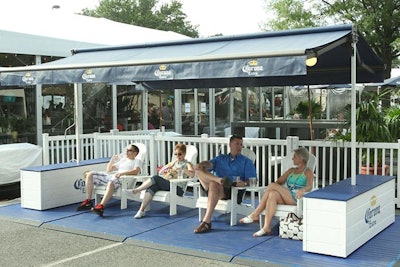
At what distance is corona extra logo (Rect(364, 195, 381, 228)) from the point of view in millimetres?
5621

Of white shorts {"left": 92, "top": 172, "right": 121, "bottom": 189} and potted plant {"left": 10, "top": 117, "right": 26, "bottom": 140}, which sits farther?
potted plant {"left": 10, "top": 117, "right": 26, "bottom": 140}

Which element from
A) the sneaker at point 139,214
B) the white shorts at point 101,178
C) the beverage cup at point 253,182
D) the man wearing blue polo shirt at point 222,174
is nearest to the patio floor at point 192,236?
the sneaker at point 139,214

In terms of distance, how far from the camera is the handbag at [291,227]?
576 cm

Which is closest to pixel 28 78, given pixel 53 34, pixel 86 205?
pixel 86 205

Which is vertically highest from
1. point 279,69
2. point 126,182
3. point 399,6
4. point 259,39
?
point 399,6

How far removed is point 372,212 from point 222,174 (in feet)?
6.50

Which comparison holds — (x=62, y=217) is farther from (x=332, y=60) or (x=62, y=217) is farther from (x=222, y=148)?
(x=332, y=60)

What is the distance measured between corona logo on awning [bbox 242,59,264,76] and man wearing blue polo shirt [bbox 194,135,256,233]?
150 cm

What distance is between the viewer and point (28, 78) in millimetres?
7582

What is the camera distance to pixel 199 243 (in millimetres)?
5770

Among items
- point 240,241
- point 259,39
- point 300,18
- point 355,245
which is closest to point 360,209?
point 355,245

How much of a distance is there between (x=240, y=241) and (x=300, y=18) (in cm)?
1567

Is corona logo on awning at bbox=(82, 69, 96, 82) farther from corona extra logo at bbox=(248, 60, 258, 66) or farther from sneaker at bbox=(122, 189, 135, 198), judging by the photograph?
corona extra logo at bbox=(248, 60, 258, 66)

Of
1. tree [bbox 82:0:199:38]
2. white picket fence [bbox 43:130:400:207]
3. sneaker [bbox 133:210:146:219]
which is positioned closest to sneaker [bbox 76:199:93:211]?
sneaker [bbox 133:210:146:219]
